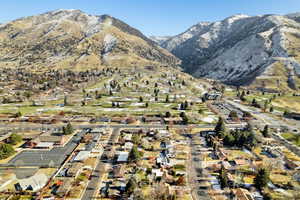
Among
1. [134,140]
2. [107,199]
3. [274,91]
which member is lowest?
[107,199]

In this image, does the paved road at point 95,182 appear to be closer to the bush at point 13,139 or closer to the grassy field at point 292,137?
the bush at point 13,139

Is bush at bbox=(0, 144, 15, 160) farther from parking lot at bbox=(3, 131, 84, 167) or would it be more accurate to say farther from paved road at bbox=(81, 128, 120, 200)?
paved road at bbox=(81, 128, 120, 200)

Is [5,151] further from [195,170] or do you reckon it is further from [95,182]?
[195,170]

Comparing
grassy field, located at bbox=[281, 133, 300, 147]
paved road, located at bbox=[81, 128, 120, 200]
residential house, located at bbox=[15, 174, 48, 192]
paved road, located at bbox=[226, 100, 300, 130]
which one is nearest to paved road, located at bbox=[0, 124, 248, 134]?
paved road, located at bbox=[226, 100, 300, 130]

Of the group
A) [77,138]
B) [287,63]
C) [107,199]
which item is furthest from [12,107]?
[287,63]

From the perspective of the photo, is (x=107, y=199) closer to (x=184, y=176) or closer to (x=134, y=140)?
(x=184, y=176)

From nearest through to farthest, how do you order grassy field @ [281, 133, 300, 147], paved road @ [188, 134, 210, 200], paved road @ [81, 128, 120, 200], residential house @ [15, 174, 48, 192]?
paved road @ [81, 128, 120, 200] → paved road @ [188, 134, 210, 200] → residential house @ [15, 174, 48, 192] → grassy field @ [281, 133, 300, 147]

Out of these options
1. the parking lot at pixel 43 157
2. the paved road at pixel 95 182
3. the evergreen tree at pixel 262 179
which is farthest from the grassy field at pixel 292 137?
the parking lot at pixel 43 157

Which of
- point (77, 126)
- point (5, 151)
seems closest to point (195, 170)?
point (5, 151)
